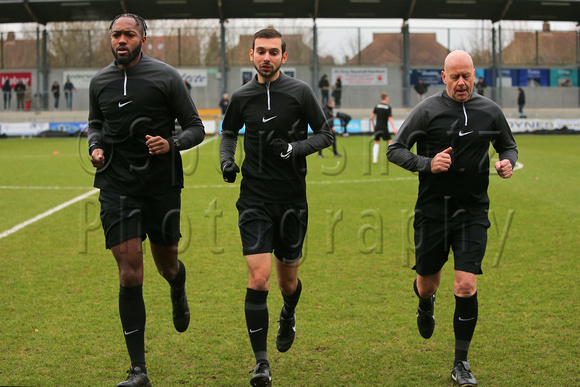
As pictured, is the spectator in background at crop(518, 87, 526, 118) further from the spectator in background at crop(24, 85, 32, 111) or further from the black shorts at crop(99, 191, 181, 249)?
the black shorts at crop(99, 191, 181, 249)

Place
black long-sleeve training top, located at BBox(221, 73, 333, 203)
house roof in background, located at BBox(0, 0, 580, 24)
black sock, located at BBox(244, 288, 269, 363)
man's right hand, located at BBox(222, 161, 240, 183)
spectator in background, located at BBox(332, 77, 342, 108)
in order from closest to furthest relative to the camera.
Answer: black sock, located at BBox(244, 288, 269, 363)
man's right hand, located at BBox(222, 161, 240, 183)
black long-sleeve training top, located at BBox(221, 73, 333, 203)
house roof in background, located at BBox(0, 0, 580, 24)
spectator in background, located at BBox(332, 77, 342, 108)

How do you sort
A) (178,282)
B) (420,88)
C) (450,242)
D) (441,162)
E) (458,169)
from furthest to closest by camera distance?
(420,88) < (178,282) < (450,242) < (458,169) < (441,162)

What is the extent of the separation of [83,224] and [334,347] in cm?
700

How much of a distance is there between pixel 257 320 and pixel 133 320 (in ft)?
2.88

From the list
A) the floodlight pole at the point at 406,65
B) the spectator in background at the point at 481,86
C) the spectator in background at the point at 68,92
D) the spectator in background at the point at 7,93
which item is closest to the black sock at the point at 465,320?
the spectator in background at the point at 481,86

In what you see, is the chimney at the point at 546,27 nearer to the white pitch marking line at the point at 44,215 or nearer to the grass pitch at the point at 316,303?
the grass pitch at the point at 316,303

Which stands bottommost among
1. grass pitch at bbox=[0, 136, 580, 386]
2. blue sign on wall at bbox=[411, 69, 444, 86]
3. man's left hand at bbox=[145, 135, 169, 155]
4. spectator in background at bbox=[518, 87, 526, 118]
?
grass pitch at bbox=[0, 136, 580, 386]

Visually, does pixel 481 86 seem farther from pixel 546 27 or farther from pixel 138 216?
pixel 138 216

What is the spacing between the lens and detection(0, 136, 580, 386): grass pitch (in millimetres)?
5059

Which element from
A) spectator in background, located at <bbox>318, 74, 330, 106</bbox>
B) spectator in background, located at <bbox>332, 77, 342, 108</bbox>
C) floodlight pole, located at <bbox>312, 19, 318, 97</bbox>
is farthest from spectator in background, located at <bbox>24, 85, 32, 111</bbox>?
spectator in background, located at <bbox>332, 77, 342, 108</bbox>

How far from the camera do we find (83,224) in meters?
11.5

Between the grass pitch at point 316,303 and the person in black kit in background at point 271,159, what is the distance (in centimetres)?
68

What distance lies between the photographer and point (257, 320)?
16.6 ft

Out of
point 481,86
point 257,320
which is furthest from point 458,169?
point 481,86
